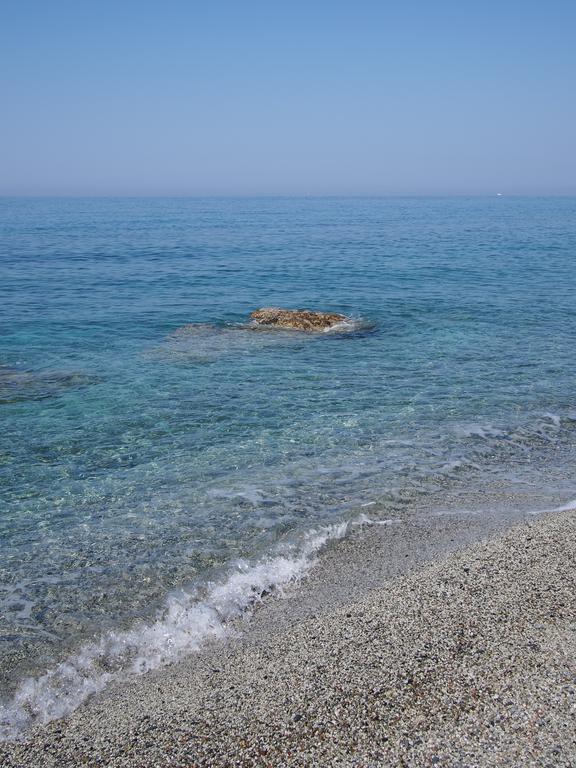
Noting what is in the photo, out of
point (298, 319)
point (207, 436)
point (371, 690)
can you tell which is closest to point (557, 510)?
point (371, 690)

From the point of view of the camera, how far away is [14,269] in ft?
119

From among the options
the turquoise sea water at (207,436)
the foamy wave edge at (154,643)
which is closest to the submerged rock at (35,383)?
the turquoise sea water at (207,436)

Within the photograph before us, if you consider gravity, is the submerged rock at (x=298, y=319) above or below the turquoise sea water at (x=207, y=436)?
above

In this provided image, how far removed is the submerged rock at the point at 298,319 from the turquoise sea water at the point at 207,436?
910mm

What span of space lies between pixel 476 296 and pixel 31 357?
2020cm

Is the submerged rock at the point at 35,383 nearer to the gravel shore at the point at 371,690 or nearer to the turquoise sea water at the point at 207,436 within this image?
the turquoise sea water at the point at 207,436

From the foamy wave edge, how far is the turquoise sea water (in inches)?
1.0

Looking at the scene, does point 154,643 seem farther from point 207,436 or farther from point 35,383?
point 35,383

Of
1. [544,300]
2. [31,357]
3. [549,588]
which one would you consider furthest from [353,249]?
[549,588]

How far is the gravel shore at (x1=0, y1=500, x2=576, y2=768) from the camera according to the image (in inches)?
203

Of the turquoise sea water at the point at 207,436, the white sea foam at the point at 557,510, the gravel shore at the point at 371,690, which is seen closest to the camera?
the gravel shore at the point at 371,690

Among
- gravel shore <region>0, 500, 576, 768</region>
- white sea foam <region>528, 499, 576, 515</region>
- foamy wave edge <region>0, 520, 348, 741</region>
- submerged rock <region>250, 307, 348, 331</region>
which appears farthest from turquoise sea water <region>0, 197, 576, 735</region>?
white sea foam <region>528, 499, 576, 515</region>

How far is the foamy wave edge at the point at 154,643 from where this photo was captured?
240 inches

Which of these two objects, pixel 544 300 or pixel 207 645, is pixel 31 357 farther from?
pixel 544 300
